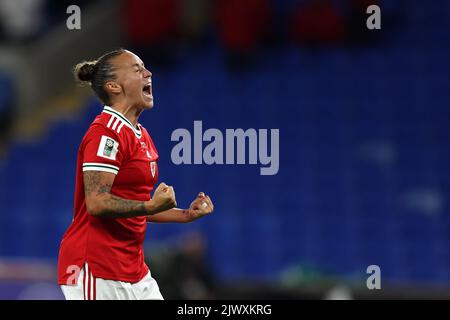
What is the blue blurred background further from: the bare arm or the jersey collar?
the jersey collar

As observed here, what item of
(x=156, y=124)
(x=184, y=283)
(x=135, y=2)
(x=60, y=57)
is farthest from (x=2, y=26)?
(x=184, y=283)

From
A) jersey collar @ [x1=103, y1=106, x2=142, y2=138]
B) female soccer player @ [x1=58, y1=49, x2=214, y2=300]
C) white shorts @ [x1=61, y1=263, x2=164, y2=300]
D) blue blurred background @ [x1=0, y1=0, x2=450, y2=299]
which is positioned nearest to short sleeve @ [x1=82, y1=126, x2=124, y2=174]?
female soccer player @ [x1=58, y1=49, x2=214, y2=300]

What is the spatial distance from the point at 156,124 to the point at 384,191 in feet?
7.96

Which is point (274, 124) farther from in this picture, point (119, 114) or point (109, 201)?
point (109, 201)

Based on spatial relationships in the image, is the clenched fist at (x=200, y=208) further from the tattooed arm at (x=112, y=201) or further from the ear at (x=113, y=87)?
the ear at (x=113, y=87)

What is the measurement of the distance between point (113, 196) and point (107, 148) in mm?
199

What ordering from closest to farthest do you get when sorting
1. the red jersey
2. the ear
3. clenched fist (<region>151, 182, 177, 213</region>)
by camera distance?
clenched fist (<region>151, 182, 177, 213</region>) → the red jersey → the ear

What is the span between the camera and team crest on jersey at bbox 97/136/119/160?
154 inches

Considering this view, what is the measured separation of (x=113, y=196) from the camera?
12.6ft

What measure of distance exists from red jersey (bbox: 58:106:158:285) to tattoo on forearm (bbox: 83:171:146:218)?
0.10 m

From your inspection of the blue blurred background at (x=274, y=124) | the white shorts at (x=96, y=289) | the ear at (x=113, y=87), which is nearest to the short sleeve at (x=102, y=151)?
the ear at (x=113, y=87)

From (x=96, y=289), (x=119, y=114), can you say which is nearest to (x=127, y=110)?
(x=119, y=114)

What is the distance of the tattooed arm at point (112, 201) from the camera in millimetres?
3736
